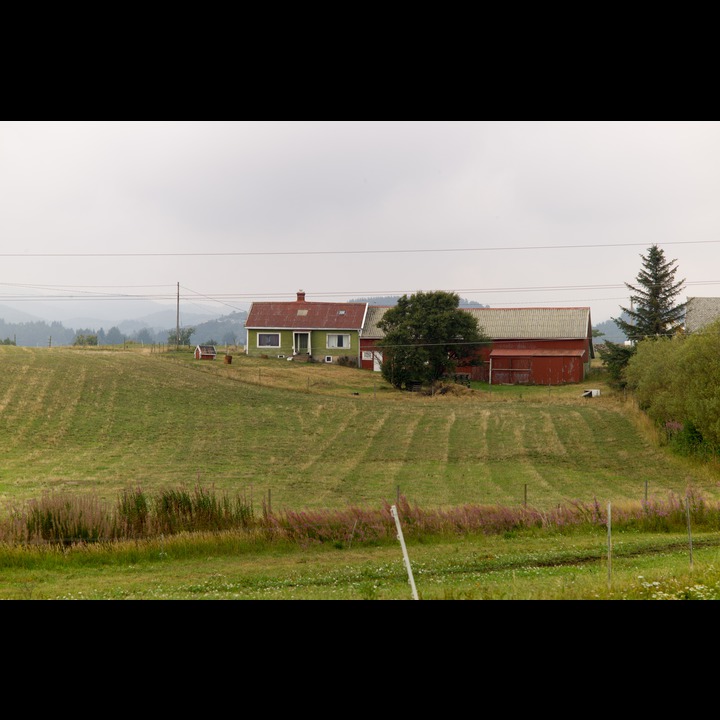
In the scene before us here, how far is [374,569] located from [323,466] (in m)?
13.1

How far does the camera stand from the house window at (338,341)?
51031mm

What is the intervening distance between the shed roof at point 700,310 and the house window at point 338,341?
795 inches

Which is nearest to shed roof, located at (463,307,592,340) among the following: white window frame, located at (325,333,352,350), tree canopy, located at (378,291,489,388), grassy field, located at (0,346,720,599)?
tree canopy, located at (378,291,489,388)

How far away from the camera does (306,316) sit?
52.6m

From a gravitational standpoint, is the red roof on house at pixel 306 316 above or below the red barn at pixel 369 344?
above

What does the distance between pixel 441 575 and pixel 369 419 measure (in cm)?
2194

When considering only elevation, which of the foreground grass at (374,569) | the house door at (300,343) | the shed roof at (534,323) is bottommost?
the foreground grass at (374,569)

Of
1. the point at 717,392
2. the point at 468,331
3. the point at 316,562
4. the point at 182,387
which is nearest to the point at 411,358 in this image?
the point at 468,331

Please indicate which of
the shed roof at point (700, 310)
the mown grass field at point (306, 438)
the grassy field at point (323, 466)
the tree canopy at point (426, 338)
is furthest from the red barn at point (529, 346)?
the shed roof at point (700, 310)

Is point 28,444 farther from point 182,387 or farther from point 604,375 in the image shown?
point 604,375

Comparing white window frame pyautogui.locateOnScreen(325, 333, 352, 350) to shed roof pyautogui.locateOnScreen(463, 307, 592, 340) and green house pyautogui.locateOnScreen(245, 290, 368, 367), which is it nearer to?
green house pyautogui.locateOnScreen(245, 290, 368, 367)

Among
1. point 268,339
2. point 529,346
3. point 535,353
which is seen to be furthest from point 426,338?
point 268,339

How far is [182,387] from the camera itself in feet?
118

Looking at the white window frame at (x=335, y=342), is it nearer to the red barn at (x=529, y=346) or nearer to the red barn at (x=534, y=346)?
the red barn at (x=529, y=346)
